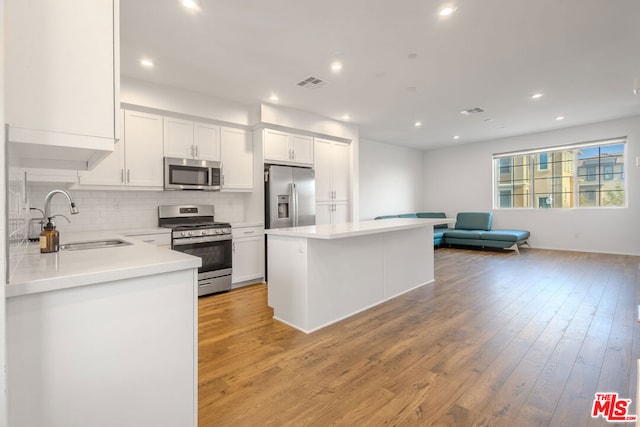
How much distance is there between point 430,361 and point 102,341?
203 centimetres

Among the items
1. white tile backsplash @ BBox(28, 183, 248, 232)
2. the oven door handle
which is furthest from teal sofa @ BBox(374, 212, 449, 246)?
white tile backsplash @ BBox(28, 183, 248, 232)

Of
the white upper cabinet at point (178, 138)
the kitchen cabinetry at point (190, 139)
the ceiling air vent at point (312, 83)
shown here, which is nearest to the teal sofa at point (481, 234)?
the ceiling air vent at point (312, 83)

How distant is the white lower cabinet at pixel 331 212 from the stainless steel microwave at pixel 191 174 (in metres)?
1.82

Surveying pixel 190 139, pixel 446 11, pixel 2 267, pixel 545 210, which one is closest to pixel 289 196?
pixel 190 139

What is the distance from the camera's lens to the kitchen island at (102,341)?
3.18 ft

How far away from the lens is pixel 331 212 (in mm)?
5543

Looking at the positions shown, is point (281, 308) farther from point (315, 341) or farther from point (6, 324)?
point (6, 324)

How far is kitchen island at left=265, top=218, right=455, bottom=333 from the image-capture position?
273cm

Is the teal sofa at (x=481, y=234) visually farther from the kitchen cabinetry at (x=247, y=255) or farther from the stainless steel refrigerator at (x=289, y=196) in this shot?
the kitchen cabinetry at (x=247, y=255)

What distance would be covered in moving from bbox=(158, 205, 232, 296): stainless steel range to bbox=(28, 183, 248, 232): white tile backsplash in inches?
6.5

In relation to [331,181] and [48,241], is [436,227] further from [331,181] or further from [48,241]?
[48,241]

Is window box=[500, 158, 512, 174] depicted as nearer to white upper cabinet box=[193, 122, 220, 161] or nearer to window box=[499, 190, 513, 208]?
window box=[499, 190, 513, 208]

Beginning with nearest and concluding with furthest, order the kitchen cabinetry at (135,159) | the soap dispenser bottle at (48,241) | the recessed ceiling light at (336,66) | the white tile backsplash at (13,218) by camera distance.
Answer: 1. the white tile backsplash at (13,218)
2. the soap dispenser bottle at (48,241)
3. the recessed ceiling light at (336,66)
4. the kitchen cabinetry at (135,159)

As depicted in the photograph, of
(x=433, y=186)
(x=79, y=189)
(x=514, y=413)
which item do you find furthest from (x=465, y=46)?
(x=433, y=186)
